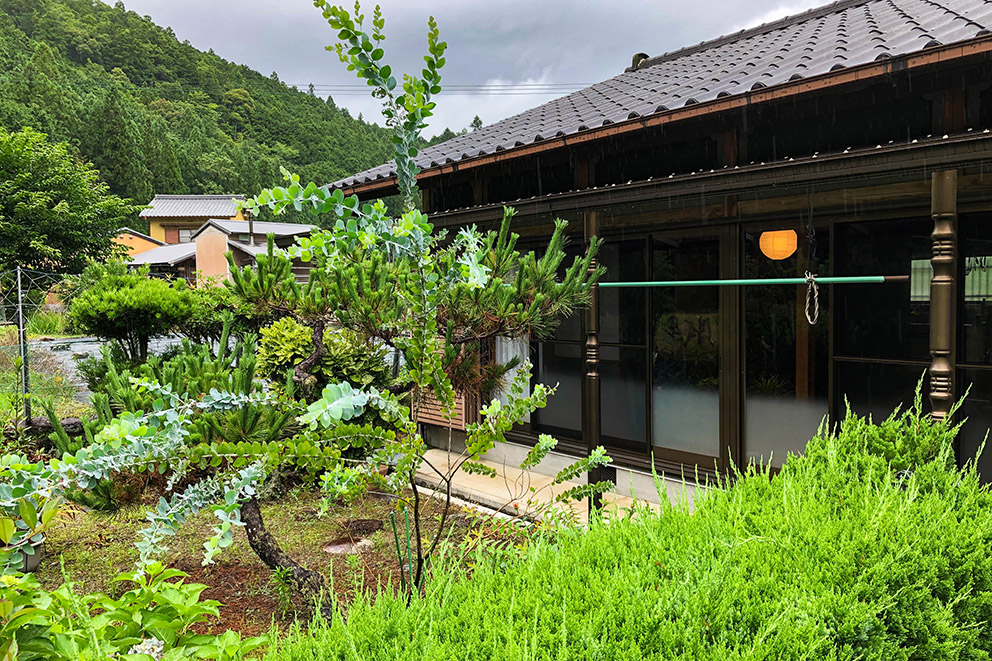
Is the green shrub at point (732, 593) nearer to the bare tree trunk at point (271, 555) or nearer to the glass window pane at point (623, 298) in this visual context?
the bare tree trunk at point (271, 555)

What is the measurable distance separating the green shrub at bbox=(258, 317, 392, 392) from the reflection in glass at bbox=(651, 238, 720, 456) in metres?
2.93

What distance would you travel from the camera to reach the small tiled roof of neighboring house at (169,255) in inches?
1219

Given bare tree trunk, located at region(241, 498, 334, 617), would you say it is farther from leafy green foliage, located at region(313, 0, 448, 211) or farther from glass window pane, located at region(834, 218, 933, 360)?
glass window pane, located at region(834, 218, 933, 360)

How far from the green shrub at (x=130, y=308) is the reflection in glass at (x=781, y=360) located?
6.55m

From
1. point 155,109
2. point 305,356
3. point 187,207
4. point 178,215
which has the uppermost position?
point 155,109

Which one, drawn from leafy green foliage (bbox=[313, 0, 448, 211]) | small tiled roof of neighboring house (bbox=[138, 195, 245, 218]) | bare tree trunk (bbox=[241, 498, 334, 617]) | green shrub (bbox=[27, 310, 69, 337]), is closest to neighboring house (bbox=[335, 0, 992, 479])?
leafy green foliage (bbox=[313, 0, 448, 211])

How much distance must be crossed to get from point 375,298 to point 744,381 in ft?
10.4

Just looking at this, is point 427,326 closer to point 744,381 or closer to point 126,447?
point 126,447

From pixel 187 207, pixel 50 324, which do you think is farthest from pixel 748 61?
pixel 187 207

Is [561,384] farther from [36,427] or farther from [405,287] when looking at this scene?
[36,427]

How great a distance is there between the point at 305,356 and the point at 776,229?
16.1ft

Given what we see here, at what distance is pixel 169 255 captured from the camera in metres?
32.4

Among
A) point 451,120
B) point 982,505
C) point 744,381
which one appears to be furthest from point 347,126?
point 982,505

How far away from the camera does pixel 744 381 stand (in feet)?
15.8
